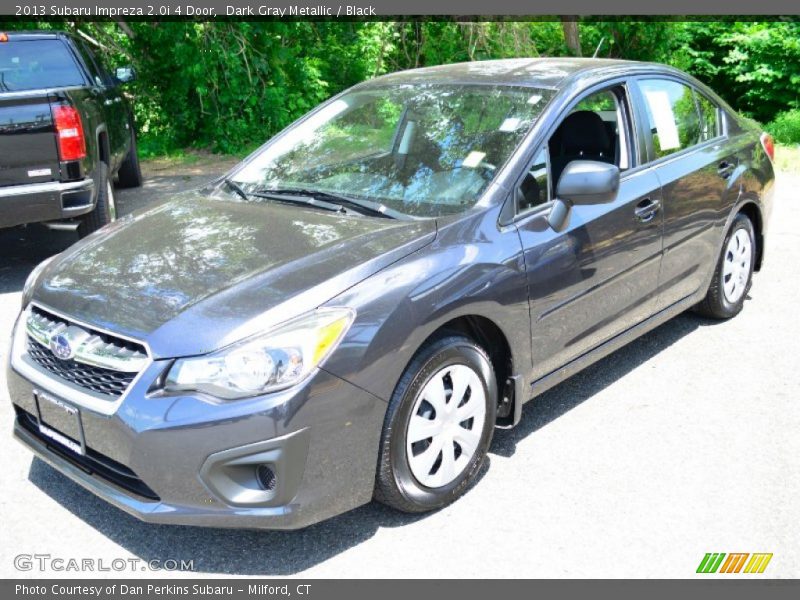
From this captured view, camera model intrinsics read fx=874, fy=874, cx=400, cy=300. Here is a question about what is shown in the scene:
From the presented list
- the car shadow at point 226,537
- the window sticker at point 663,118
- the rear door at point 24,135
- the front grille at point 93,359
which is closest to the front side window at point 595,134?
the window sticker at point 663,118

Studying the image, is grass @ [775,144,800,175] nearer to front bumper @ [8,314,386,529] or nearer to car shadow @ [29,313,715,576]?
car shadow @ [29,313,715,576]

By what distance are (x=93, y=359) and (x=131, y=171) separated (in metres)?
7.50

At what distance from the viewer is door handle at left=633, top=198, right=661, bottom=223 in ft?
14.0

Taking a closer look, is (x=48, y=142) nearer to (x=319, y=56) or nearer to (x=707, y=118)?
(x=707, y=118)

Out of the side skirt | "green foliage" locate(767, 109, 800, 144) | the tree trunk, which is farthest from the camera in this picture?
the tree trunk

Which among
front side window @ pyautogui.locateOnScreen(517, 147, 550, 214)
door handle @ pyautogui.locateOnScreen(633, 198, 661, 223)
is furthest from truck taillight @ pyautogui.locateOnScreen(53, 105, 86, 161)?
door handle @ pyautogui.locateOnScreen(633, 198, 661, 223)

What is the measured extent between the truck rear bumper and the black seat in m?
3.59

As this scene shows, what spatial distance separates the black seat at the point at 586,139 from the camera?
14.9 feet

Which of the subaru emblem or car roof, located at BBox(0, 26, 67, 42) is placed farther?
car roof, located at BBox(0, 26, 67, 42)

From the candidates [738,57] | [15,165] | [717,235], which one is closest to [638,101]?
Answer: [717,235]

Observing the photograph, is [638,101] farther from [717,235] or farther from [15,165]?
[15,165]

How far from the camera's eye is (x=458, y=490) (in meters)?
3.47

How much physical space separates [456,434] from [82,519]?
148 cm

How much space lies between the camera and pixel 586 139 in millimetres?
4676
